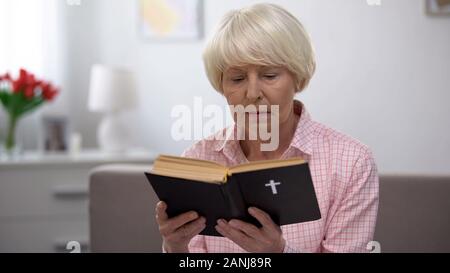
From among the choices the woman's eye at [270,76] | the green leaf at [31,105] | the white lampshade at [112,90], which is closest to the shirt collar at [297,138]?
the woman's eye at [270,76]

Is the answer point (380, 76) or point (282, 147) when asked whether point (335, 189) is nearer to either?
point (282, 147)

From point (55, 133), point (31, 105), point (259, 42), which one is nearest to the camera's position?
point (259, 42)

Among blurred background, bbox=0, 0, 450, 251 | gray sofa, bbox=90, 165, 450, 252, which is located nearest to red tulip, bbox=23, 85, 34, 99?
gray sofa, bbox=90, 165, 450, 252

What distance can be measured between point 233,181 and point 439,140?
490 mm

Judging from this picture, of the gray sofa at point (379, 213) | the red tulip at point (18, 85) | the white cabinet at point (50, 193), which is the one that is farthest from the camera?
the red tulip at point (18, 85)

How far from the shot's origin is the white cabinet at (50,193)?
7.06 ft

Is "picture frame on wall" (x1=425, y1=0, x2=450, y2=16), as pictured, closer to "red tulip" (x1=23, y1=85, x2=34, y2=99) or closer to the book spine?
the book spine

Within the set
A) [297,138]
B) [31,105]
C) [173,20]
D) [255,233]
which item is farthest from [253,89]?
[31,105]

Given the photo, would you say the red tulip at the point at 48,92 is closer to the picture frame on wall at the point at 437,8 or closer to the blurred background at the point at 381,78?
the blurred background at the point at 381,78

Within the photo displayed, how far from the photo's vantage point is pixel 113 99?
235 cm

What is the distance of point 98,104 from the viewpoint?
2.35 metres

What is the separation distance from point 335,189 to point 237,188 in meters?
0.24
